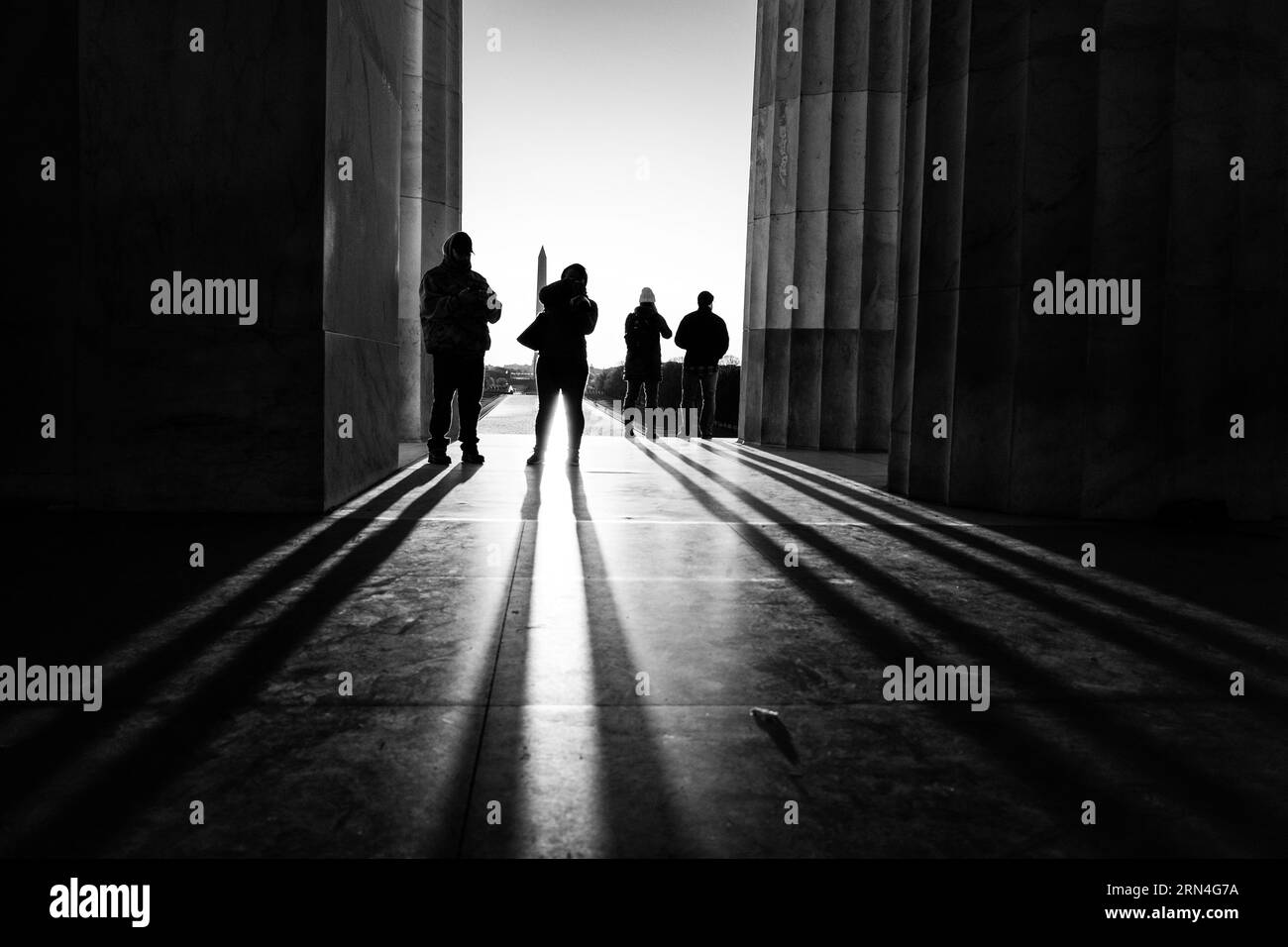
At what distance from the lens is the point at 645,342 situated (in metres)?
15.0

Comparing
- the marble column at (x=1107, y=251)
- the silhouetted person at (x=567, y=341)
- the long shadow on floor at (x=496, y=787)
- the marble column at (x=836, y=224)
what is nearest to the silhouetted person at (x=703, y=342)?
the marble column at (x=836, y=224)

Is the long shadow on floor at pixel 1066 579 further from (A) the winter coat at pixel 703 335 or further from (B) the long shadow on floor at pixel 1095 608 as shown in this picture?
(A) the winter coat at pixel 703 335

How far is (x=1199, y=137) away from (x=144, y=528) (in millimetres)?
7811

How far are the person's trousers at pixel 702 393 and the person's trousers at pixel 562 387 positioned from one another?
5100mm

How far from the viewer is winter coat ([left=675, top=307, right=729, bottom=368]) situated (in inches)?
580

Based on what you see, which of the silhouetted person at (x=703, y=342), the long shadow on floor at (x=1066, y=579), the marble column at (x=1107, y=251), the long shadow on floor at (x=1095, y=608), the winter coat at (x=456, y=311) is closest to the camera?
the long shadow on floor at (x=1095, y=608)

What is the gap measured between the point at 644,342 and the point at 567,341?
4876mm

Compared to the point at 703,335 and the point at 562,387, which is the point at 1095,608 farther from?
the point at 703,335

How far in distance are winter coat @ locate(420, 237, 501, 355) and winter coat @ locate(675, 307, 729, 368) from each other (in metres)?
4.94

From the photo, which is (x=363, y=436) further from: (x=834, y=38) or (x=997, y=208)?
(x=834, y=38)

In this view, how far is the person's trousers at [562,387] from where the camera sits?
10.2 m

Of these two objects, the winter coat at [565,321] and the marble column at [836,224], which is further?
the marble column at [836,224]

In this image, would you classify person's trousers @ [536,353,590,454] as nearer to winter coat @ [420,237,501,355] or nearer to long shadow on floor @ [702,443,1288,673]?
winter coat @ [420,237,501,355]

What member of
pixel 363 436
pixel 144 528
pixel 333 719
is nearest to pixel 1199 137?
pixel 363 436
